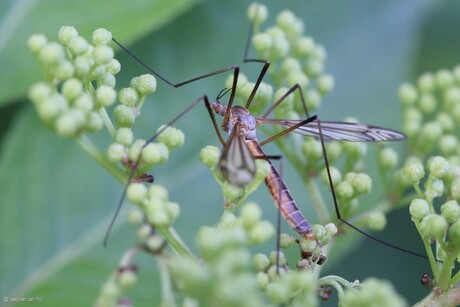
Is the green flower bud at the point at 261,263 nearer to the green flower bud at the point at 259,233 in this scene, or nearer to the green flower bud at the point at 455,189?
the green flower bud at the point at 259,233

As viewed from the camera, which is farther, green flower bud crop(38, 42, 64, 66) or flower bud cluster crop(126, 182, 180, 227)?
green flower bud crop(38, 42, 64, 66)

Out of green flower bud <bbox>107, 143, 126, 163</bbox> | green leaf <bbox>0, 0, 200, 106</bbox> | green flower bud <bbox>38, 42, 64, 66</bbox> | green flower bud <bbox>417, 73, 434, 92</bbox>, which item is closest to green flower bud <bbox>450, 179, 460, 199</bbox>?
green flower bud <bbox>417, 73, 434, 92</bbox>

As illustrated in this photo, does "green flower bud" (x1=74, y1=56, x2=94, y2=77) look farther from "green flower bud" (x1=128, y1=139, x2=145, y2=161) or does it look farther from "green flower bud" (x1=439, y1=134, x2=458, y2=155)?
"green flower bud" (x1=439, y1=134, x2=458, y2=155)

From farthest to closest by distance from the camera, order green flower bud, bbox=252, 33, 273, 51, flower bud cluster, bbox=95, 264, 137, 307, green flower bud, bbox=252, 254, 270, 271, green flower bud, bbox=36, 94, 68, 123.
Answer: green flower bud, bbox=252, 33, 273, 51 < green flower bud, bbox=252, 254, 270, 271 < green flower bud, bbox=36, 94, 68, 123 < flower bud cluster, bbox=95, 264, 137, 307

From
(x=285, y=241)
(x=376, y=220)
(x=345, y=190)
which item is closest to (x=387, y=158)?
(x=376, y=220)

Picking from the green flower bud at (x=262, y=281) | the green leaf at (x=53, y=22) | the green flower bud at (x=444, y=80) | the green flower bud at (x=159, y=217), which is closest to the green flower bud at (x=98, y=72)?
the green flower bud at (x=159, y=217)

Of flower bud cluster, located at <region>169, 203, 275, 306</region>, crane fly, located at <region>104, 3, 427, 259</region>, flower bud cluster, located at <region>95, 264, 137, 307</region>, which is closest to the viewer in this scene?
flower bud cluster, located at <region>169, 203, 275, 306</region>

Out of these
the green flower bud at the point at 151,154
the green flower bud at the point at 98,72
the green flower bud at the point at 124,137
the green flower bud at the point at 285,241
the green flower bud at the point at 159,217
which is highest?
the green flower bud at the point at 98,72
